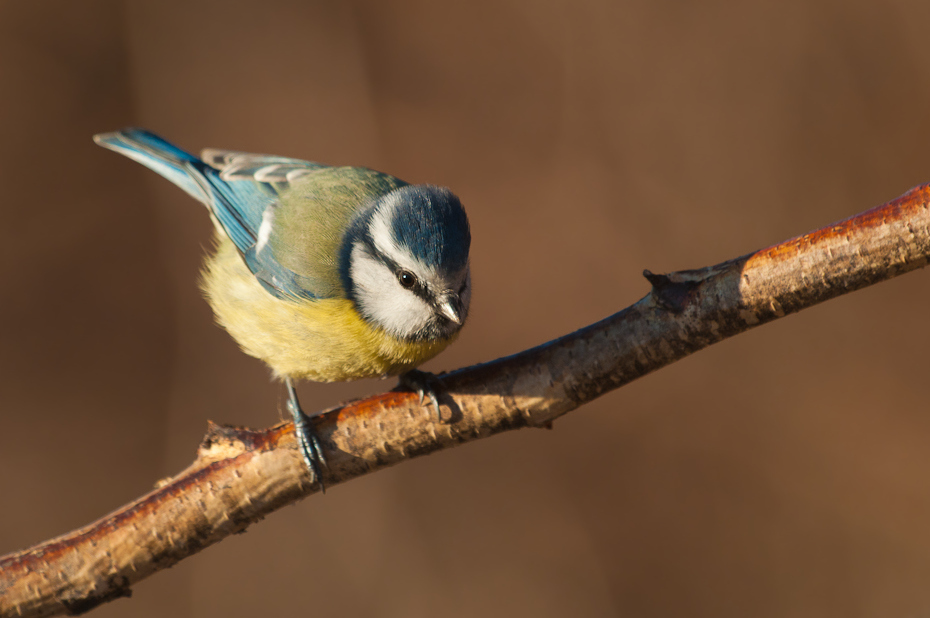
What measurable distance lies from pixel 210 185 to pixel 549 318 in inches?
78.2

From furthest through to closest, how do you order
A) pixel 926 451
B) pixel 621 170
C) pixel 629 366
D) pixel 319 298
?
pixel 621 170
pixel 926 451
pixel 319 298
pixel 629 366

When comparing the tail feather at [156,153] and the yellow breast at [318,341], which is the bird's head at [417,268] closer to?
the yellow breast at [318,341]

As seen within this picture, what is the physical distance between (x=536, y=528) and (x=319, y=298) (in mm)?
2198

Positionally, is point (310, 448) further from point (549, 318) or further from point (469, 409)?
point (549, 318)

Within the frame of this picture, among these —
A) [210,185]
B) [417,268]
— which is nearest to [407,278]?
[417,268]

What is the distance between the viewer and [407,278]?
6.86 feet

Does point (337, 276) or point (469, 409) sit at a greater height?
point (337, 276)

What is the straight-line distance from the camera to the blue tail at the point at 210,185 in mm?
2711

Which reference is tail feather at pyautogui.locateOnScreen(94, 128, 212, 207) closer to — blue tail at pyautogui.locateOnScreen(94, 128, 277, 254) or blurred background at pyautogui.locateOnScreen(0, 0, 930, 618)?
blue tail at pyautogui.locateOnScreen(94, 128, 277, 254)

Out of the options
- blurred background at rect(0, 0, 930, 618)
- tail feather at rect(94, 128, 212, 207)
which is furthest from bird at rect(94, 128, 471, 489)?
blurred background at rect(0, 0, 930, 618)

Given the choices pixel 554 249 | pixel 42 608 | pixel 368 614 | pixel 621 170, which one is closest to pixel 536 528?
pixel 368 614

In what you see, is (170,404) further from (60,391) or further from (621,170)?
(621,170)

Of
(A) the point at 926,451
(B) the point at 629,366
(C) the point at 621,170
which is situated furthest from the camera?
(C) the point at 621,170

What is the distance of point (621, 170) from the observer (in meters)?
4.05
